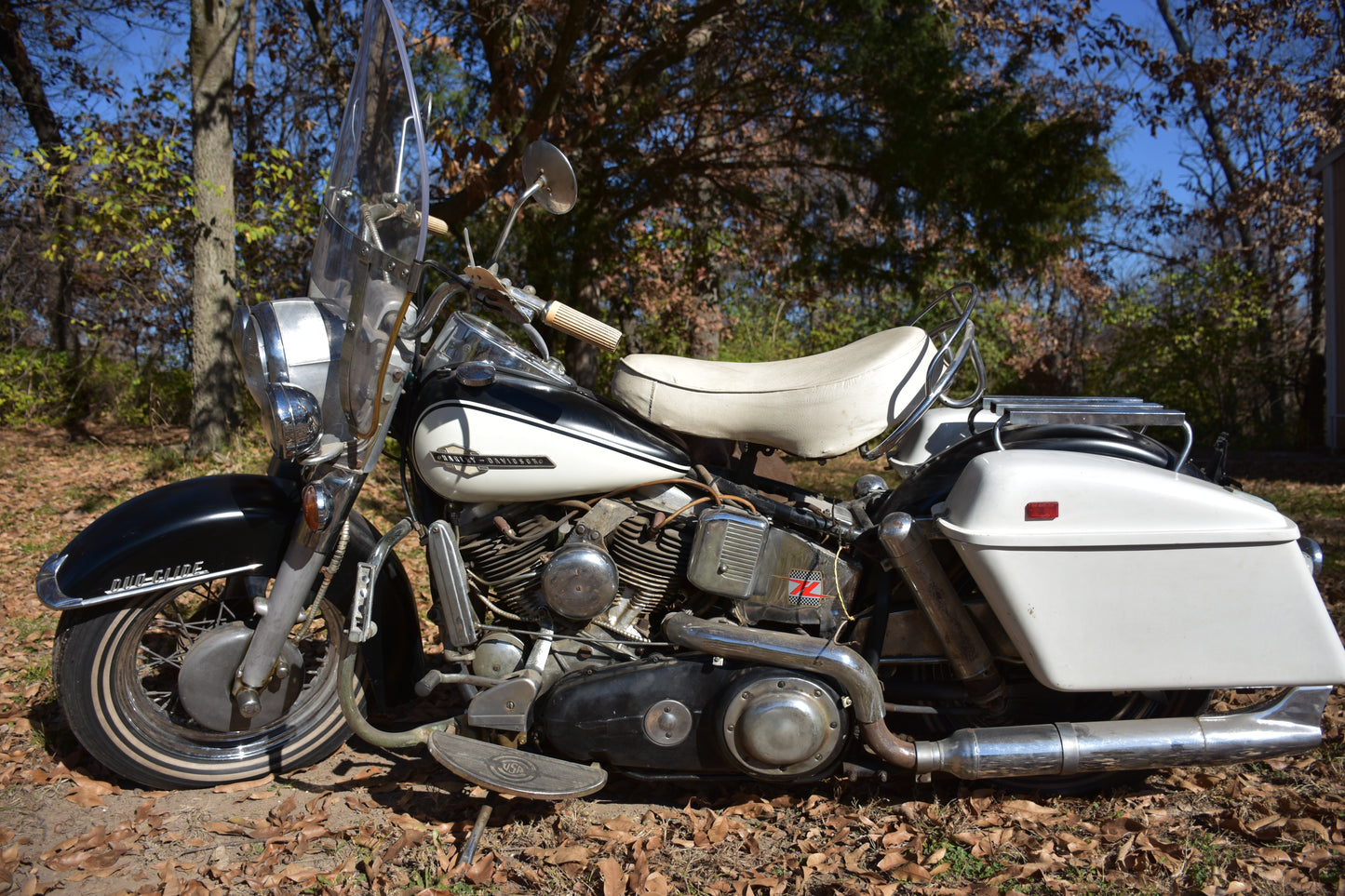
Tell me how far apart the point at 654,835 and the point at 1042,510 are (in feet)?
4.67

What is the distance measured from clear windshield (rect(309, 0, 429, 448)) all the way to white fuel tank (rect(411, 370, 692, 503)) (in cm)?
17

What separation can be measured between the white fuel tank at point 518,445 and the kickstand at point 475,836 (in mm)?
869

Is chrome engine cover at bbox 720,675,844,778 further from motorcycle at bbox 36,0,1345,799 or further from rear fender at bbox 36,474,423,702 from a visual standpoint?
rear fender at bbox 36,474,423,702

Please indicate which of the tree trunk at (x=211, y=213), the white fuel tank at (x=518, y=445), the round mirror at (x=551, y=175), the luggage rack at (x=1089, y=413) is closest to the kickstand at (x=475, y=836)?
the white fuel tank at (x=518, y=445)

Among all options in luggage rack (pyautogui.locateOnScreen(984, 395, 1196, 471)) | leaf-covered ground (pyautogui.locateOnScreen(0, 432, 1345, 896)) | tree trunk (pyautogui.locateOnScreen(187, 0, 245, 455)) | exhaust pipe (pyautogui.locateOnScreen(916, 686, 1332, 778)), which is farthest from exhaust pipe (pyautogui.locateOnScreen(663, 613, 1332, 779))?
tree trunk (pyautogui.locateOnScreen(187, 0, 245, 455))

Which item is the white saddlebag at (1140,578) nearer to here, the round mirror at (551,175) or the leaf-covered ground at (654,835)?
the leaf-covered ground at (654,835)

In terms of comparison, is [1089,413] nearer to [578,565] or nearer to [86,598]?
[578,565]

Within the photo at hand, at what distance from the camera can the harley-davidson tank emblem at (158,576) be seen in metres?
2.39

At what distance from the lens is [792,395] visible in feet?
7.76

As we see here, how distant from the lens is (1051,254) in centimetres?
668

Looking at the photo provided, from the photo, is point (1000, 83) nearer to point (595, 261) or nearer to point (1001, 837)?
point (595, 261)

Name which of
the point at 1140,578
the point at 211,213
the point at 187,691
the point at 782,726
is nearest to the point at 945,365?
the point at 1140,578

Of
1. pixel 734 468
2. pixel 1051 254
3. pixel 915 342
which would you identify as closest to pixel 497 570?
pixel 734 468

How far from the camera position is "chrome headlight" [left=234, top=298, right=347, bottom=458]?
221cm
